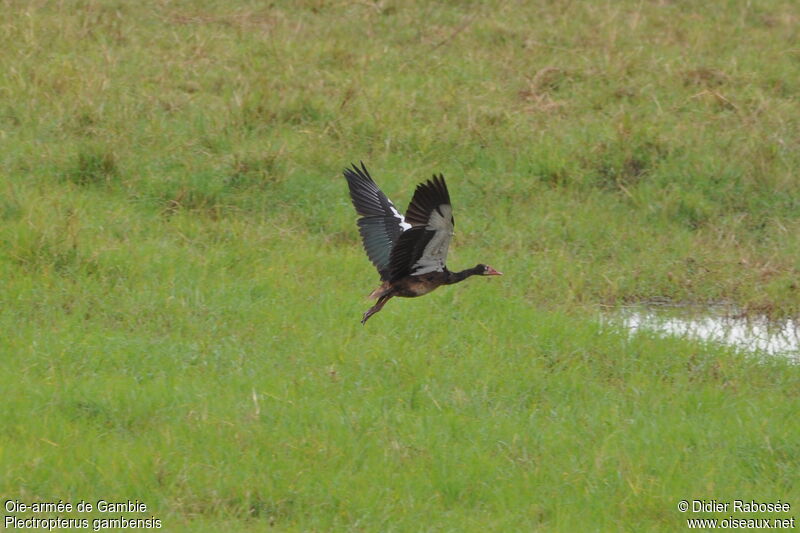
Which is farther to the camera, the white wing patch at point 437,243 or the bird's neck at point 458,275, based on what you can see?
the bird's neck at point 458,275

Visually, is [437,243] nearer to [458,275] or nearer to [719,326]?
[458,275]

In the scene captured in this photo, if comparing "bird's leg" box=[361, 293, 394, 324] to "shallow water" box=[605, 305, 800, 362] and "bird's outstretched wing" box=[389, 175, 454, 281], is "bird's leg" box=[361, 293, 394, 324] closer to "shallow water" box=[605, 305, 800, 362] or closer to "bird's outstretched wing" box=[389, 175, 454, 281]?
"bird's outstretched wing" box=[389, 175, 454, 281]

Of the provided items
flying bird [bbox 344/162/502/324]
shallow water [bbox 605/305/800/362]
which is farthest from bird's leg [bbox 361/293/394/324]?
shallow water [bbox 605/305/800/362]

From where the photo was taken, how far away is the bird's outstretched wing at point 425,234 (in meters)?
5.84

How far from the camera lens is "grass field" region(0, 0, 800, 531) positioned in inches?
212

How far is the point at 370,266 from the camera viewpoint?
7.86 meters

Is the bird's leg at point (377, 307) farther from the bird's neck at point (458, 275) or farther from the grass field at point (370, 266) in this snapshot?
the bird's neck at point (458, 275)

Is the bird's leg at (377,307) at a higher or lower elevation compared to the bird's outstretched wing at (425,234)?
lower

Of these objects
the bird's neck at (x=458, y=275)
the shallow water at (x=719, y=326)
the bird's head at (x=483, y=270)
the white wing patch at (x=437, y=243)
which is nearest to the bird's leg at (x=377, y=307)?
the white wing patch at (x=437, y=243)

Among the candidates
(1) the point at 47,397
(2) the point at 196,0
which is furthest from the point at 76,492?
(2) the point at 196,0

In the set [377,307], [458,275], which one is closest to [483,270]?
[458,275]

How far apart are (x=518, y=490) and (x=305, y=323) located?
1983 mm

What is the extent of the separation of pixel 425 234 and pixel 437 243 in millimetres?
108

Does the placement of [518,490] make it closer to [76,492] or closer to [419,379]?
[419,379]
